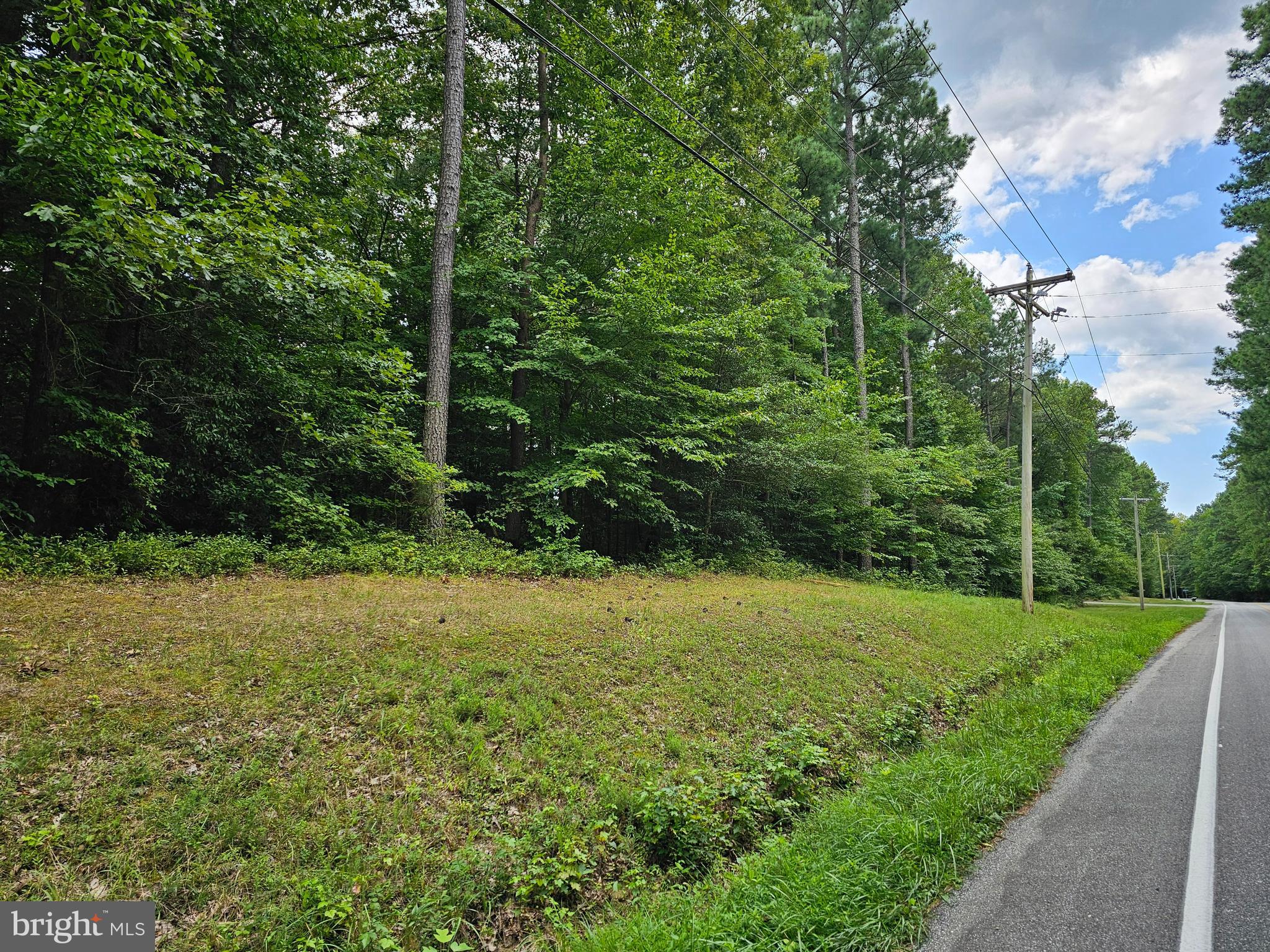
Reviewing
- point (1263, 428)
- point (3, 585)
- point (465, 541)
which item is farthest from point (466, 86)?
point (1263, 428)

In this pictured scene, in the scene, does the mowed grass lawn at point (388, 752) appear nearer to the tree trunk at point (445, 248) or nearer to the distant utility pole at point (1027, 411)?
the tree trunk at point (445, 248)

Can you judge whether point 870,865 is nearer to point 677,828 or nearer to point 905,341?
point 677,828

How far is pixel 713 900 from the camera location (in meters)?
2.84

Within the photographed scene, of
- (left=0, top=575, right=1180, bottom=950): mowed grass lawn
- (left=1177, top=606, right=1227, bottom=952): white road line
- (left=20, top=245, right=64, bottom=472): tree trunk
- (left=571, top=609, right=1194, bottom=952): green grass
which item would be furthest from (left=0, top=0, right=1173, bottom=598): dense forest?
(left=1177, top=606, right=1227, bottom=952): white road line

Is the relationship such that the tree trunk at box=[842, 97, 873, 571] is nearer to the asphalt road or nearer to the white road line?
the asphalt road

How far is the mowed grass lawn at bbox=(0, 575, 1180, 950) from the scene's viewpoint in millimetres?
2506

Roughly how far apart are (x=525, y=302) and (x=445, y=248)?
2557mm

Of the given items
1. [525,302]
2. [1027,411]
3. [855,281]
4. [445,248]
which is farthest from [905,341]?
[445,248]

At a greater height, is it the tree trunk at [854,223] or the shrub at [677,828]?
the tree trunk at [854,223]

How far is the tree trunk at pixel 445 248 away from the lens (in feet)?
30.8

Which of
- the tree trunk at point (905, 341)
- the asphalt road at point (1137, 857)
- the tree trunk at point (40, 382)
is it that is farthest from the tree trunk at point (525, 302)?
the tree trunk at point (905, 341)

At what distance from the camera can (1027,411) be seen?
43.3 feet

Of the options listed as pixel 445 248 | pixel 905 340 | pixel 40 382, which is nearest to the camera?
pixel 40 382

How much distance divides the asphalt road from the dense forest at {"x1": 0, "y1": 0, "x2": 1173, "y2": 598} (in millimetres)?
6056
